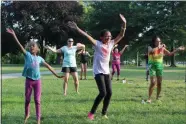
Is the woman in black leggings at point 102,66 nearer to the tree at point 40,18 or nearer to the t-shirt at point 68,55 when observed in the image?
the t-shirt at point 68,55

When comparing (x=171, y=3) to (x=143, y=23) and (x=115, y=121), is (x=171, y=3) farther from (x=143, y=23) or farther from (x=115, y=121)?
(x=115, y=121)

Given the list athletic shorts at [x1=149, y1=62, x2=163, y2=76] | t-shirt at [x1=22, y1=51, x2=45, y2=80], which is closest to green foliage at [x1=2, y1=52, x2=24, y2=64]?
athletic shorts at [x1=149, y1=62, x2=163, y2=76]

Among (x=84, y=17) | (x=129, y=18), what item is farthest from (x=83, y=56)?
(x=84, y=17)

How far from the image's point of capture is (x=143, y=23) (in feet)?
186

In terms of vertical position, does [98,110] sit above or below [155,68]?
below

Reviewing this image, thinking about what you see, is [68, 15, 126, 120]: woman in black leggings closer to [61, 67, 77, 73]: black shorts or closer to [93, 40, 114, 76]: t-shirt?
[93, 40, 114, 76]: t-shirt

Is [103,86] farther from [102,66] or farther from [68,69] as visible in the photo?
[68,69]

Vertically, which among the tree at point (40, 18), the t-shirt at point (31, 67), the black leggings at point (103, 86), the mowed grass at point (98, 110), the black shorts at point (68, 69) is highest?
the tree at point (40, 18)

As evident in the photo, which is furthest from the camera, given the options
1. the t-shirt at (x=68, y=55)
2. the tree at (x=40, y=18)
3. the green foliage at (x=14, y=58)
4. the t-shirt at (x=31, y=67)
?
the green foliage at (x=14, y=58)

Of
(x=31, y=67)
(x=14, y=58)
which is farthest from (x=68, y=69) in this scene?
(x=14, y=58)

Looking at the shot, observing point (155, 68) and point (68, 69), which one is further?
point (68, 69)

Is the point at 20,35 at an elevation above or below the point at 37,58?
above

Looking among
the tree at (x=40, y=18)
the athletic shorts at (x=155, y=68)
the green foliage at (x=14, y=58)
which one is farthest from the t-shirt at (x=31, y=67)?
the green foliage at (x=14, y=58)

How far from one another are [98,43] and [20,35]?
166 feet
